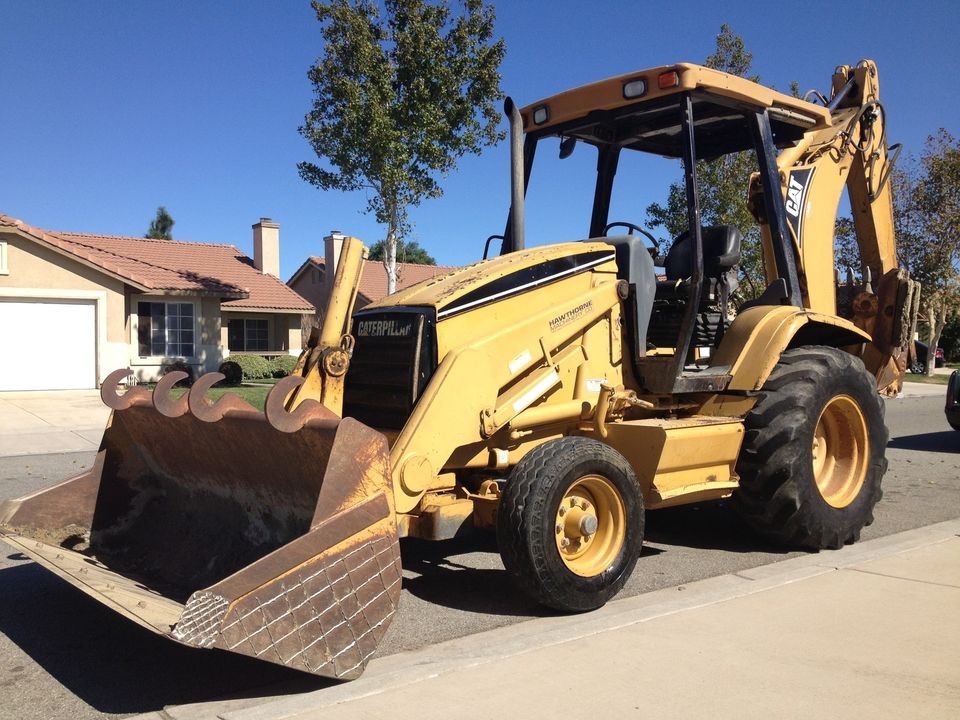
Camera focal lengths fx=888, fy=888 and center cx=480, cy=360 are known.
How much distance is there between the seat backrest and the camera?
6.38 m

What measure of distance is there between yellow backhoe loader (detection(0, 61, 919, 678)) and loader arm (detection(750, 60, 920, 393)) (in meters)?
0.04

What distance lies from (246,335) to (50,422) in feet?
48.9

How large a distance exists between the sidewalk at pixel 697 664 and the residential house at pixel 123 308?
18686mm

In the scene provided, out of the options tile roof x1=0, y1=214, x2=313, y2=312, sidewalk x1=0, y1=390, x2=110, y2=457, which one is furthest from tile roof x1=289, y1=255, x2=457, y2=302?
sidewalk x1=0, y1=390, x2=110, y2=457

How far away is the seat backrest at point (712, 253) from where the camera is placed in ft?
20.9

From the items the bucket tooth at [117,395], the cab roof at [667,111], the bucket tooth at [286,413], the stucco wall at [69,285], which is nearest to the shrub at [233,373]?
the stucco wall at [69,285]

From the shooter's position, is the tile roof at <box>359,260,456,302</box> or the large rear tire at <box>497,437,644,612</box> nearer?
the large rear tire at <box>497,437,644,612</box>

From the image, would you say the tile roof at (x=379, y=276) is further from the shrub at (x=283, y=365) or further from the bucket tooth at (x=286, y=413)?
the bucket tooth at (x=286, y=413)

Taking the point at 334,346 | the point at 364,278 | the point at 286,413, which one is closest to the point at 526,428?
the point at 334,346

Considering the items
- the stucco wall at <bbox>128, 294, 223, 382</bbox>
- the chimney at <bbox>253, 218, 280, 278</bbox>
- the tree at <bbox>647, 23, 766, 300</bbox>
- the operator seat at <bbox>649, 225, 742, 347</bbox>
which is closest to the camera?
the operator seat at <bbox>649, 225, 742, 347</bbox>

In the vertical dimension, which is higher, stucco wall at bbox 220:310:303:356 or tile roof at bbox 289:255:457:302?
tile roof at bbox 289:255:457:302

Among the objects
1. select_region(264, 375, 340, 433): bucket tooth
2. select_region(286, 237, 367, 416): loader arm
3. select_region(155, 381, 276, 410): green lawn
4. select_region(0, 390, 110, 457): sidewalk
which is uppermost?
select_region(286, 237, 367, 416): loader arm

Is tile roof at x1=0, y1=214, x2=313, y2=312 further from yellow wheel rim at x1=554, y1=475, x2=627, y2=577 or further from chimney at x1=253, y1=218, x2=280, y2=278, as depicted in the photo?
yellow wheel rim at x1=554, y1=475, x2=627, y2=577

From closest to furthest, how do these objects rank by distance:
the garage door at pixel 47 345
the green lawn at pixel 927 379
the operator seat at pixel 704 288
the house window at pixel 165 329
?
1. the operator seat at pixel 704 288
2. the garage door at pixel 47 345
3. the house window at pixel 165 329
4. the green lawn at pixel 927 379
